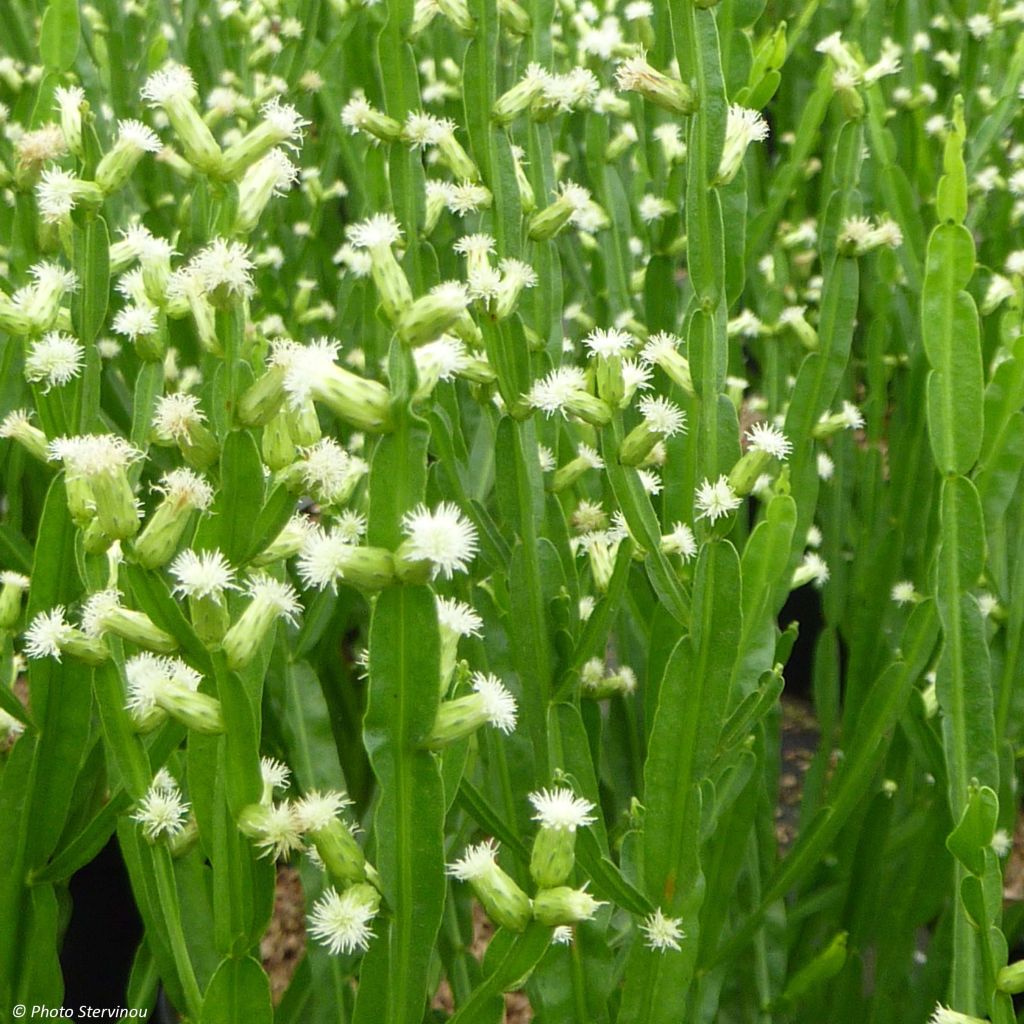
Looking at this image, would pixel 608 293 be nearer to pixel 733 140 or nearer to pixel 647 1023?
pixel 733 140

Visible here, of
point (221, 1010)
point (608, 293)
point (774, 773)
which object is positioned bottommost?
point (221, 1010)

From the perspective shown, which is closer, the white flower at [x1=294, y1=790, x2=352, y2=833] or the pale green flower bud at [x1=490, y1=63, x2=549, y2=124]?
the white flower at [x1=294, y1=790, x2=352, y2=833]

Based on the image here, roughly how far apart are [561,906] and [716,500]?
0.26 m

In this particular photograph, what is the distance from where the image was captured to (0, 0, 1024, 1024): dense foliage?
58cm

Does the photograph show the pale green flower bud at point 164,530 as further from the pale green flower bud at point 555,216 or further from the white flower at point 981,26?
the white flower at point 981,26

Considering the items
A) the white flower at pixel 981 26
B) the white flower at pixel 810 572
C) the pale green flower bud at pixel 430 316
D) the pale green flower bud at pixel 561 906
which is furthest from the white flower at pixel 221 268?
the white flower at pixel 981 26

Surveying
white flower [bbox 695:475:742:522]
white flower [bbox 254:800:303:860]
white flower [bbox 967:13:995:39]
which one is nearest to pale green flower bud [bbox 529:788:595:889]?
white flower [bbox 254:800:303:860]

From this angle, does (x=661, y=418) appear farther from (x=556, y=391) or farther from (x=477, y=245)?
(x=477, y=245)

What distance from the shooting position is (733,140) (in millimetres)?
776

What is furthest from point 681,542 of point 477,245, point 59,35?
point 59,35

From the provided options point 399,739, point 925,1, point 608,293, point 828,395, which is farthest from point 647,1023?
point 925,1

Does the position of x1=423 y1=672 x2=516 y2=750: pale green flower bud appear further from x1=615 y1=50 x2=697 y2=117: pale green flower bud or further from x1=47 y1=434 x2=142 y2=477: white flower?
x1=615 y1=50 x2=697 y2=117: pale green flower bud

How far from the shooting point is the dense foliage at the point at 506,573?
0.58m

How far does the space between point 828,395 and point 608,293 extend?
13.0 inches
